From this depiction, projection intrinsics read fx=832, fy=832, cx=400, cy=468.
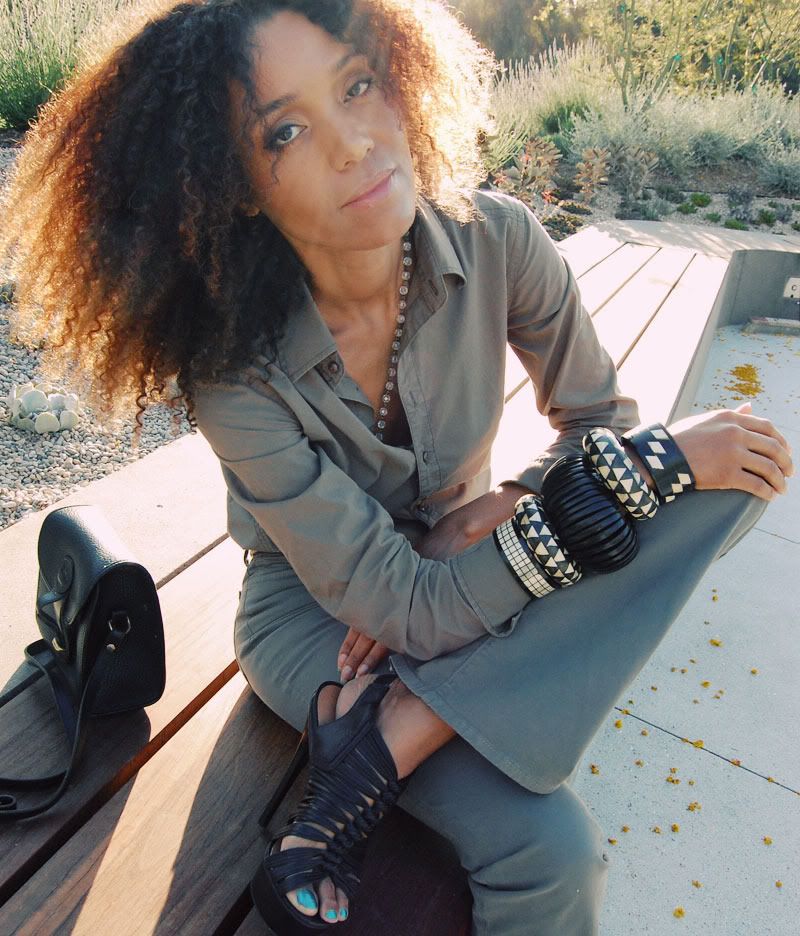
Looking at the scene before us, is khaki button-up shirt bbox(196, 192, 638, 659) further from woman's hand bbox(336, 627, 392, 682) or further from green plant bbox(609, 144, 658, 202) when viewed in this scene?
green plant bbox(609, 144, 658, 202)

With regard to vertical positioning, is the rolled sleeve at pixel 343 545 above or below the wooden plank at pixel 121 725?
above

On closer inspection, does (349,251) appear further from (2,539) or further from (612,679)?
(2,539)

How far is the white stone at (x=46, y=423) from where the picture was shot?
2775 millimetres

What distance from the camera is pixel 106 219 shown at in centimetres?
136

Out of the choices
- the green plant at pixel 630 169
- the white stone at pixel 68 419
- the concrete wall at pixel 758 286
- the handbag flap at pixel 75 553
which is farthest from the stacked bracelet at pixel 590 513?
the green plant at pixel 630 169

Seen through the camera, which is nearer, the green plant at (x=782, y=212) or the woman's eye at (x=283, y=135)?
the woman's eye at (x=283, y=135)

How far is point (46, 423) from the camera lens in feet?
9.16

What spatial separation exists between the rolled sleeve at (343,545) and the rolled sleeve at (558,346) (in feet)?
1.31

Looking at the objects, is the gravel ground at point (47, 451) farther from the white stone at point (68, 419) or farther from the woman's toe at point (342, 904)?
the woman's toe at point (342, 904)

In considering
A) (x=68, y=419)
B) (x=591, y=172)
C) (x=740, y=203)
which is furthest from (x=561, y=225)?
(x=68, y=419)

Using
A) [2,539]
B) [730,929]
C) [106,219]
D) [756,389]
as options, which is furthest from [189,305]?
[756,389]

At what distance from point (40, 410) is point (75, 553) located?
1.59 metres

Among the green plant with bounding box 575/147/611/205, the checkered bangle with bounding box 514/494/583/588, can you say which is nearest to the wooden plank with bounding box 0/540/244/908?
the checkered bangle with bounding box 514/494/583/588

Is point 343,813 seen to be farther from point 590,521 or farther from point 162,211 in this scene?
point 162,211
